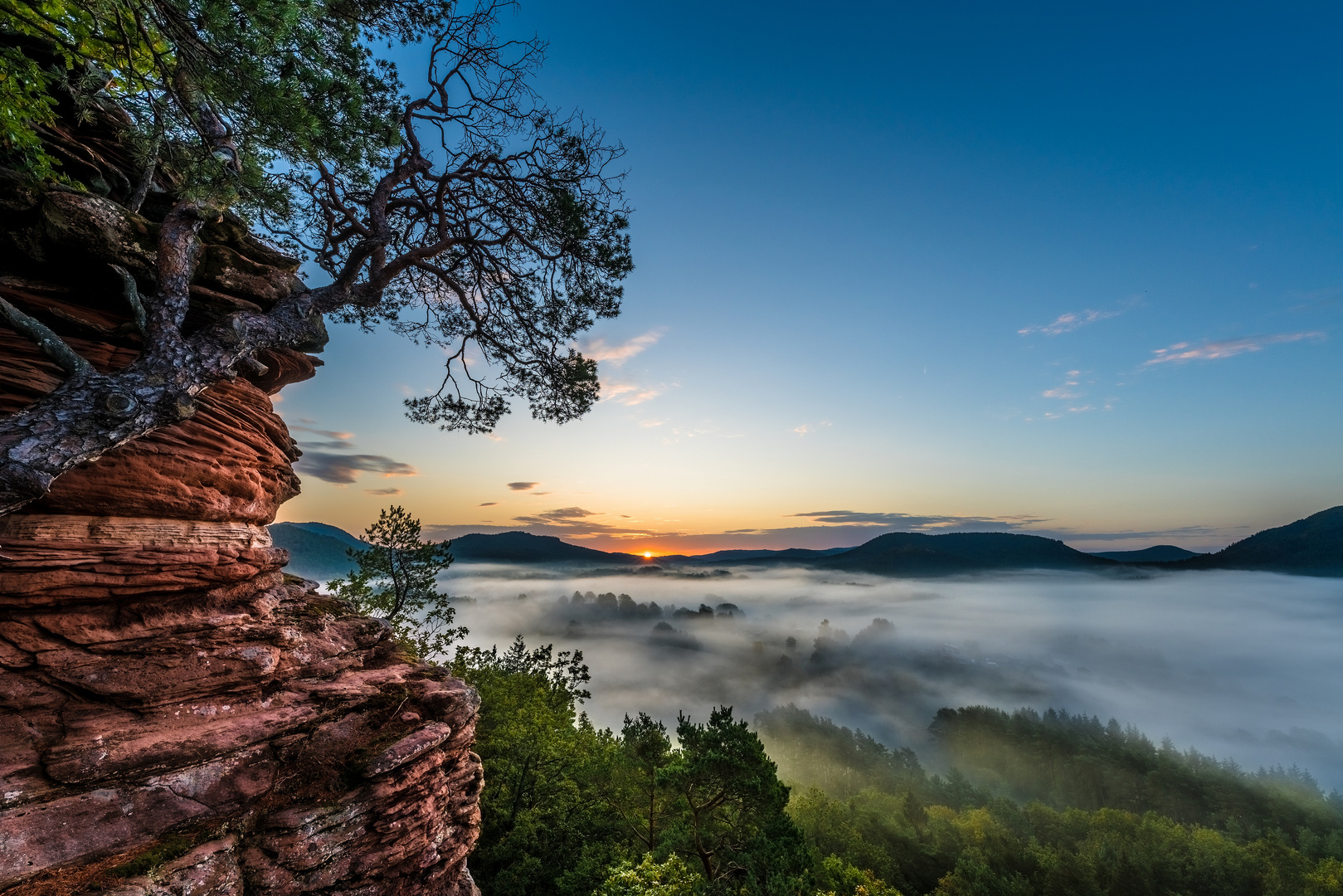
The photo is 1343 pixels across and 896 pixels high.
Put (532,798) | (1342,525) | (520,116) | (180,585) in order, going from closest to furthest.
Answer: (180,585) < (520,116) < (532,798) < (1342,525)

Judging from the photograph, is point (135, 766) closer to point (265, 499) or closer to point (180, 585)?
point (180, 585)

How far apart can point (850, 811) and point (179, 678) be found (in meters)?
69.2

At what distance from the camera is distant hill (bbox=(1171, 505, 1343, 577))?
154m

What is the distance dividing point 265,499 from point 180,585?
186 centimetres

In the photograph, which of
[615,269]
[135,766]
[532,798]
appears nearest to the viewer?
[135,766]

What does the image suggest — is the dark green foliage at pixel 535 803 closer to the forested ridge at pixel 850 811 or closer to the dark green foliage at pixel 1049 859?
the forested ridge at pixel 850 811

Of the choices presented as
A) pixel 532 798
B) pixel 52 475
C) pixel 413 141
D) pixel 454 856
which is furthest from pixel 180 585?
pixel 532 798

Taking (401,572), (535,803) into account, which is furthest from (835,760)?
(401,572)

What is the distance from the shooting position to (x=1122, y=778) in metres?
84.8

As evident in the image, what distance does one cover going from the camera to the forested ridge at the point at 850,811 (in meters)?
15.5

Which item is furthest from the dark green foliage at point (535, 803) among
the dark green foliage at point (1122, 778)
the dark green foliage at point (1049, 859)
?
the dark green foliage at point (1122, 778)

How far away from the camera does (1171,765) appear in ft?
291

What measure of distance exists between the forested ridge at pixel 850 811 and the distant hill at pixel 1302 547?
3477 inches

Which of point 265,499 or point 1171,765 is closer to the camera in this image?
point 265,499
